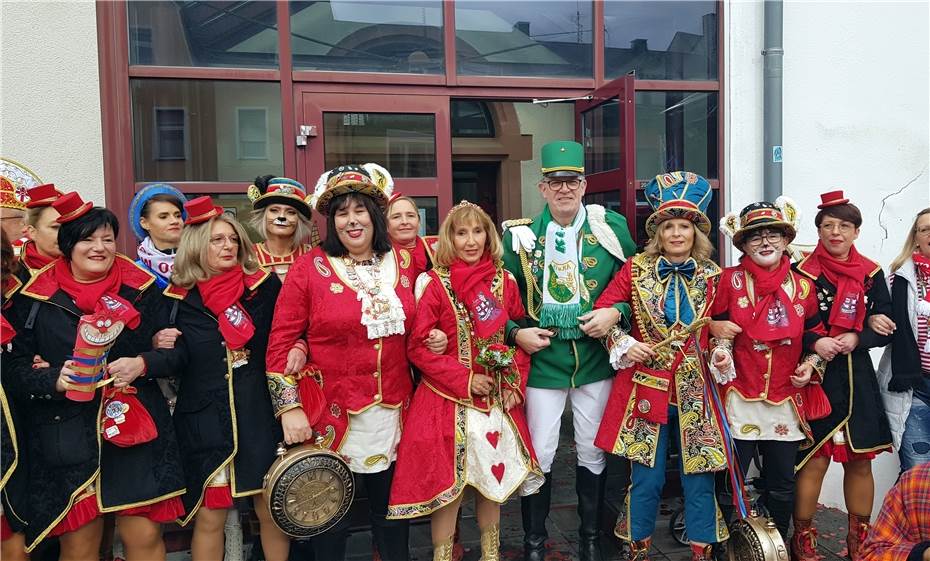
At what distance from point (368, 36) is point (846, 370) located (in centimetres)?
362

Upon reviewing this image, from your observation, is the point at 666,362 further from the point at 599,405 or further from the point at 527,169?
the point at 527,169

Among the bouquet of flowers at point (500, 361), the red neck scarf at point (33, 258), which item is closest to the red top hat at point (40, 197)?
the red neck scarf at point (33, 258)

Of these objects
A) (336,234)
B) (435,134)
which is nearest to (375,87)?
(435,134)

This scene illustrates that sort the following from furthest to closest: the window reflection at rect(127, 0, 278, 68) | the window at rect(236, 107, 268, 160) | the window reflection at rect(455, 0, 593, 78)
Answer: the window reflection at rect(455, 0, 593, 78) → the window at rect(236, 107, 268, 160) → the window reflection at rect(127, 0, 278, 68)

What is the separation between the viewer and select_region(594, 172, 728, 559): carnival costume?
336 cm

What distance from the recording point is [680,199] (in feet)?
11.2

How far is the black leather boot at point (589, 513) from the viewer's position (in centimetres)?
358

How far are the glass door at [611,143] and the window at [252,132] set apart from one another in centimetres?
227

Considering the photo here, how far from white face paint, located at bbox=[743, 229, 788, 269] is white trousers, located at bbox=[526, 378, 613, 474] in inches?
38.9

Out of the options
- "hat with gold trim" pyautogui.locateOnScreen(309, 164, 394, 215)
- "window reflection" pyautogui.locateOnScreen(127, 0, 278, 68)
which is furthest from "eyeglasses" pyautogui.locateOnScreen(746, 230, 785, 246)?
"window reflection" pyautogui.locateOnScreen(127, 0, 278, 68)

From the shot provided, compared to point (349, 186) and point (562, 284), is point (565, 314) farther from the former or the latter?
point (349, 186)

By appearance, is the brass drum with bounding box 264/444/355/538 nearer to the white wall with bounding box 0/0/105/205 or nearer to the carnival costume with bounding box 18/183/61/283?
the carnival costume with bounding box 18/183/61/283

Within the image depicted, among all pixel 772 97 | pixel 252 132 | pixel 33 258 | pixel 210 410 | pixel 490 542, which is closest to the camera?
pixel 210 410

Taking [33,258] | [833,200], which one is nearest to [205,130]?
[33,258]
